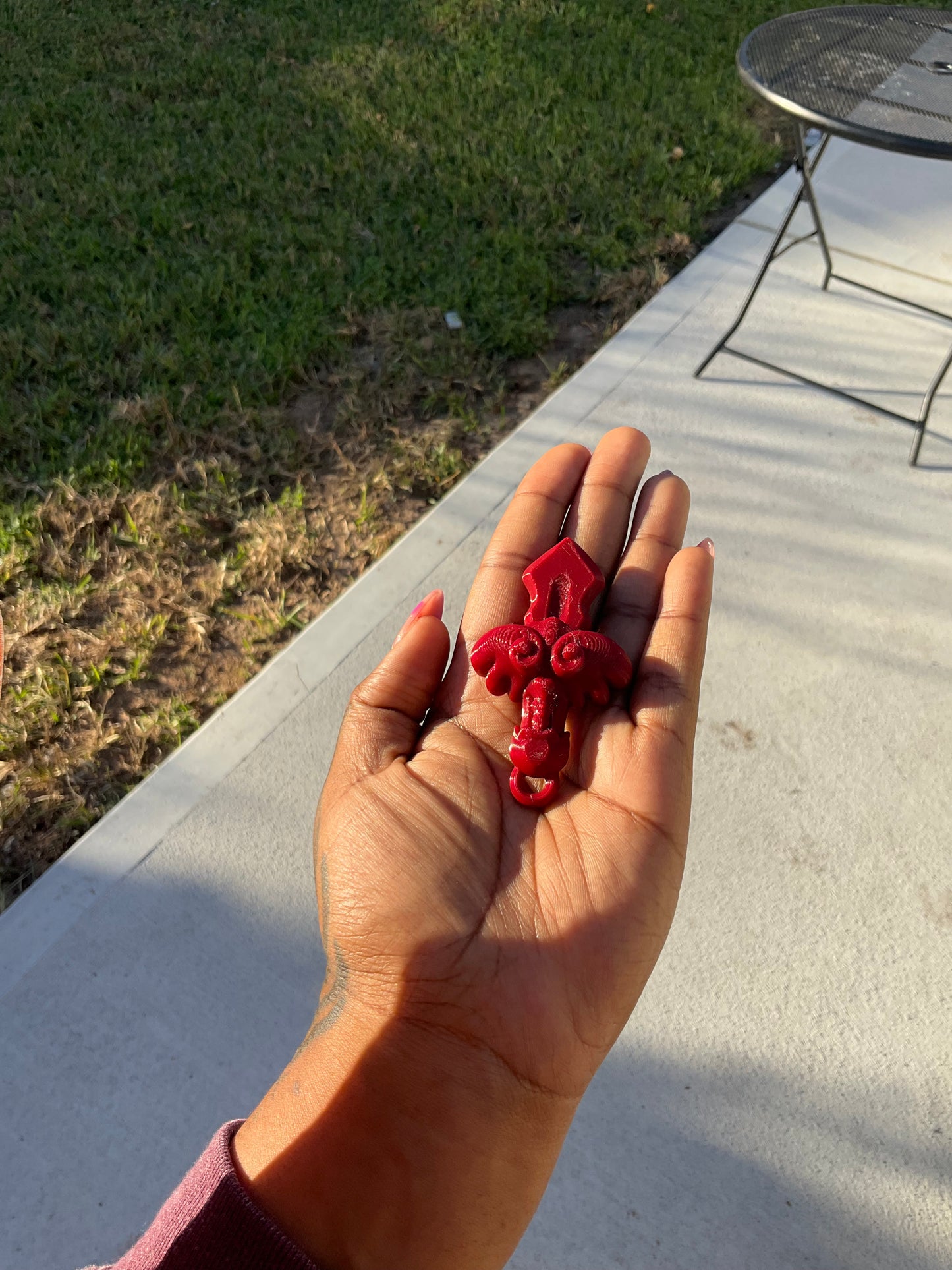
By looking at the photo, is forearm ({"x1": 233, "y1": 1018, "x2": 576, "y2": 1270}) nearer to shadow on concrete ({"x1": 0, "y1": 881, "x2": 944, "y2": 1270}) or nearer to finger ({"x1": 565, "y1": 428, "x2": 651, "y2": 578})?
shadow on concrete ({"x1": 0, "y1": 881, "x2": 944, "y2": 1270})

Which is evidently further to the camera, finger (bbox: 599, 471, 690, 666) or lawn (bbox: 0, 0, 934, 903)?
lawn (bbox: 0, 0, 934, 903)

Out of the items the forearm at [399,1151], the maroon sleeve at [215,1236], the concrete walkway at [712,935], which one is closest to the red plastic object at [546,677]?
the forearm at [399,1151]

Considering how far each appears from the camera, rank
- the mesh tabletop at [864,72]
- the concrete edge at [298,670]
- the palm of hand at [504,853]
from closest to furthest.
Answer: the palm of hand at [504,853], the concrete edge at [298,670], the mesh tabletop at [864,72]

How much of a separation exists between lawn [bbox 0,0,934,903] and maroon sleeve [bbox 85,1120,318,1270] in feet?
4.41

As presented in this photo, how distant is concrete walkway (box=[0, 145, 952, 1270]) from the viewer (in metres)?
1.95

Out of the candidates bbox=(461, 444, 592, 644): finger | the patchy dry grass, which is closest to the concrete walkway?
the patchy dry grass

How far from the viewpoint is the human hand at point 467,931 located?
1.53 meters

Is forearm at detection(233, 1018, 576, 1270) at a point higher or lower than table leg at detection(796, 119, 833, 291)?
lower

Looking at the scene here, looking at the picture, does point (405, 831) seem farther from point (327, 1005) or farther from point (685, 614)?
point (685, 614)

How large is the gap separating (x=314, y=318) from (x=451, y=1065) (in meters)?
3.23

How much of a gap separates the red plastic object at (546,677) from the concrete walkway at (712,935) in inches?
27.7

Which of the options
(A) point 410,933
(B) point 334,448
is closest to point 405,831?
(A) point 410,933

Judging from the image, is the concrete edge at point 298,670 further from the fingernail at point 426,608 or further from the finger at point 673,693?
the finger at point 673,693

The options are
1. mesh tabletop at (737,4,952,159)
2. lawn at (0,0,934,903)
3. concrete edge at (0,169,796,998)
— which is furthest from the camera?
lawn at (0,0,934,903)
